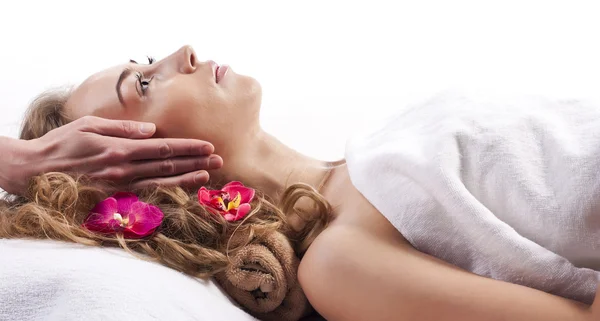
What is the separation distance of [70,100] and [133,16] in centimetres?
97

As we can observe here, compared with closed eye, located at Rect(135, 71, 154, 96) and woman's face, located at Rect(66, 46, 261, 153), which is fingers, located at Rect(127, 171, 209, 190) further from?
closed eye, located at Rect(135, 71, 154, 96)

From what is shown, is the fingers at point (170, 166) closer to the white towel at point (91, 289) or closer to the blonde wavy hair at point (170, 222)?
the blonde wavy hair at point (170, 222)

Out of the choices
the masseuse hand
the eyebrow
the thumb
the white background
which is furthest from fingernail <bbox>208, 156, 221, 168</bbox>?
the white background

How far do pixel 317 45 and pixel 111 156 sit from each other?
1235 millimetres

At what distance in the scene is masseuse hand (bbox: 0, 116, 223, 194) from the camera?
1459mm

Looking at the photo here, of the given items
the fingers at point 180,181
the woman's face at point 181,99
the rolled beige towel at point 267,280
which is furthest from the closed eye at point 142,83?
the rolled beige towel at point 267,280

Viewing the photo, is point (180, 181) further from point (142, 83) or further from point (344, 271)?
point (344, 271)

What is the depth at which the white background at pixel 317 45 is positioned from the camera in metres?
2.42

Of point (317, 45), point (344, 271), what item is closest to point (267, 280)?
point (344, 271)

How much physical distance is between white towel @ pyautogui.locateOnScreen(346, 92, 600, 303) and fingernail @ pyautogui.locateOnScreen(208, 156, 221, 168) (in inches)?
11.9

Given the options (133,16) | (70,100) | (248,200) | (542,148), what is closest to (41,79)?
(133,16)

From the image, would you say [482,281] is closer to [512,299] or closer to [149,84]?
[512,299]

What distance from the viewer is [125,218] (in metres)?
1.40

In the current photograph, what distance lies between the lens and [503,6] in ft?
8.27
